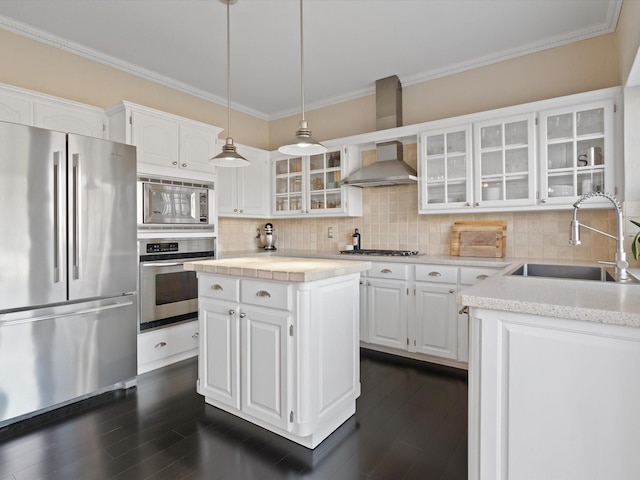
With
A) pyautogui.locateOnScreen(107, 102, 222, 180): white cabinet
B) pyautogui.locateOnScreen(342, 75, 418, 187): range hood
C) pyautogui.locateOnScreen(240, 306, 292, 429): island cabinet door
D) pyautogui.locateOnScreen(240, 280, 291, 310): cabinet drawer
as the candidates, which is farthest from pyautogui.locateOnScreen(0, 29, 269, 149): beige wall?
pyautogui.locateOnScreen(240, 306, 292, 429): island cabinet door

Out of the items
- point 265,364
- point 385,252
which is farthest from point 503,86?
point 265,364

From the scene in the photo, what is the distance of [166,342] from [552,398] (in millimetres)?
2881

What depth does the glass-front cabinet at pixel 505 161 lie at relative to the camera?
115 inches

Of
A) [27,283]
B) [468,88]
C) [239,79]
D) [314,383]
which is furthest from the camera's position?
[239,79]

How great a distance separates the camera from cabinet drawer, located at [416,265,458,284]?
3.04m

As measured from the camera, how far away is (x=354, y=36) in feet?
9.75

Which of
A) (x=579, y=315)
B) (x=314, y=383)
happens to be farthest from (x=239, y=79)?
(x=579, y=315)

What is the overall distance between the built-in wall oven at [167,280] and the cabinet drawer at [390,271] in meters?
1.62

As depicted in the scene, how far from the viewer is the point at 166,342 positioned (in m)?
3.11

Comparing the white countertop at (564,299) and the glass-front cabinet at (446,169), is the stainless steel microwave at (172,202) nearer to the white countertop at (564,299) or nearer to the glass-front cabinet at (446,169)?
the glass-front cabinet at (446,169)

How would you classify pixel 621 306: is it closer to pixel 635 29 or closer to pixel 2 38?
pixel 635 29

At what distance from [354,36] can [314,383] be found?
8.85ft

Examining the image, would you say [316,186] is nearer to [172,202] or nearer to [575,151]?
[172,202]

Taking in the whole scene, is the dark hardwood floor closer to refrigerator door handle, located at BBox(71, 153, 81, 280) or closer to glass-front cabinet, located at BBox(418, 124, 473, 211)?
refrigerator door handle, located at BBox(71, 153, 81, 280)
